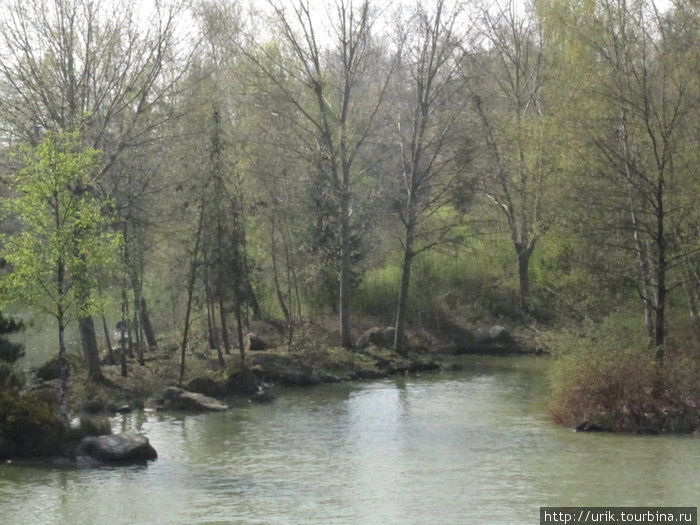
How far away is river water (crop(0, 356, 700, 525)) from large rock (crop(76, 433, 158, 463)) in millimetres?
387

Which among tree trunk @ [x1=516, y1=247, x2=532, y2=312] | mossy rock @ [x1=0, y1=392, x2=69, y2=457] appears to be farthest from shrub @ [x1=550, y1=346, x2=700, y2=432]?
tree trunk @ [x1=516, y1=247, x2=532, y2=312]

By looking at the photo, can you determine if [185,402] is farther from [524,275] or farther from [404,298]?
[524,275]

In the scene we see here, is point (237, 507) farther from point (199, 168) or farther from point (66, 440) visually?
point (199, 168)

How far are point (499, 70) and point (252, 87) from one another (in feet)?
45.7

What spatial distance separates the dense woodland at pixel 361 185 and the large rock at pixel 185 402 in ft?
9.68

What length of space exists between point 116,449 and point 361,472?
5.22m

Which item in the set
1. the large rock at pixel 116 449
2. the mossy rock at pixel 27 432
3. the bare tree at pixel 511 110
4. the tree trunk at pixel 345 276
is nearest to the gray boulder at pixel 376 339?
the tree trunk at pixel 345 276

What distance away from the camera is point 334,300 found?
43.7 meters

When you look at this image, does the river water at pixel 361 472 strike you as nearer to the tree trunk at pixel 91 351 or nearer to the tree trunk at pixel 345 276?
the tree trunk at pixel 91 351

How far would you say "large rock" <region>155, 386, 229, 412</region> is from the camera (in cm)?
2712

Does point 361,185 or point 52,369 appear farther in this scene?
point 361,185

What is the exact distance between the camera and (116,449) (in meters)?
20.1

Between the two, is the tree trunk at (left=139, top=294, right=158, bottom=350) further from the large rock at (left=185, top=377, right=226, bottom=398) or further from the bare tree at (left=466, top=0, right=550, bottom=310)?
the bare tree at (left=466, top=0, right=550, bottom=310)

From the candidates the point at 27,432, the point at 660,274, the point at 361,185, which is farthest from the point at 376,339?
the point at 27,432
